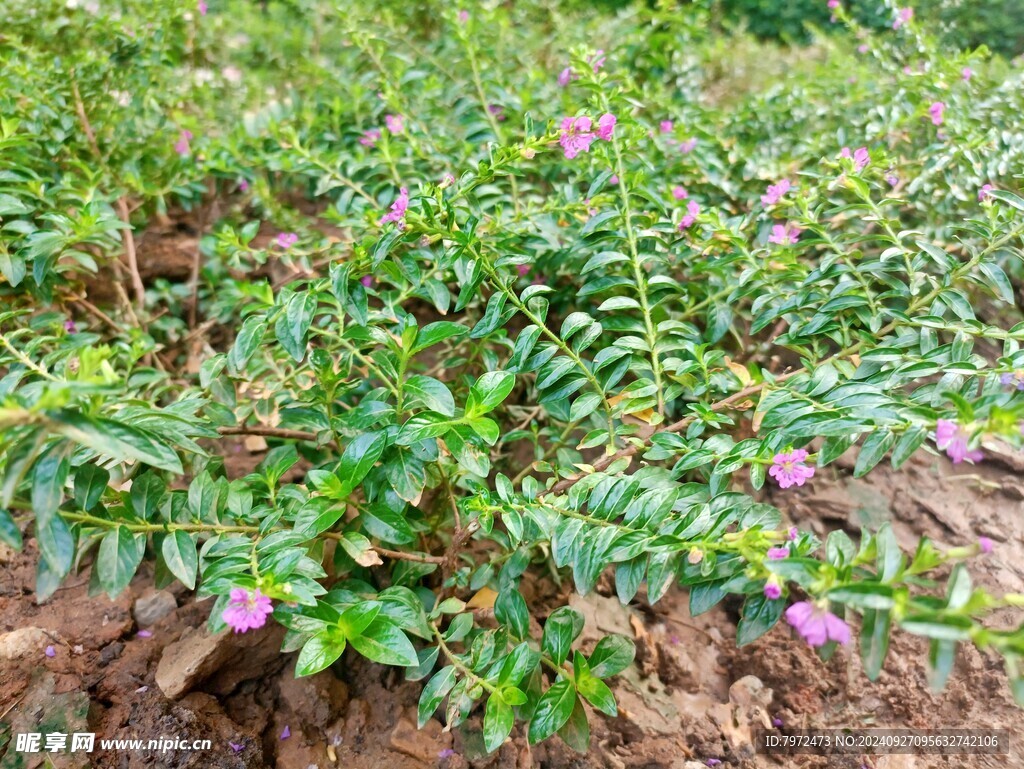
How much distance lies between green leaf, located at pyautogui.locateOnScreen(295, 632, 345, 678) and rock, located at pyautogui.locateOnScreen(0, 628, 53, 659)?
2.57 ft

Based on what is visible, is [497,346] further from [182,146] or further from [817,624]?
[182,146]

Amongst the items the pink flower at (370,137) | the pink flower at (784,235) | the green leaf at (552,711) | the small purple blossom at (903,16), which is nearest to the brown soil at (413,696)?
the green leaf at (552,711)

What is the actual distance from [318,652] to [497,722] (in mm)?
397

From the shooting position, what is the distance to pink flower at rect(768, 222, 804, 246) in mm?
1947

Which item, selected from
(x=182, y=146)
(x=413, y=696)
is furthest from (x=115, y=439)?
(x=182, y=146)

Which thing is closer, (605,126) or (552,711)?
(552,711)

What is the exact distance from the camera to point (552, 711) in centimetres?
143

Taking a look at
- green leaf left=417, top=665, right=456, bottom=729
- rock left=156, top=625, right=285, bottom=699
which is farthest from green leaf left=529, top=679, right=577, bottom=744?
rock left=156, top=625, right=285, bottom=699

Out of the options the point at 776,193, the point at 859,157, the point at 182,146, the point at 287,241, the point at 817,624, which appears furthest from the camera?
the point at 182,146

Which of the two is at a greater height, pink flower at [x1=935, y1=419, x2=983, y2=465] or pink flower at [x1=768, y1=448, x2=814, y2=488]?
pink flower at [x1=935, y1=419, x2=983, y2=465]

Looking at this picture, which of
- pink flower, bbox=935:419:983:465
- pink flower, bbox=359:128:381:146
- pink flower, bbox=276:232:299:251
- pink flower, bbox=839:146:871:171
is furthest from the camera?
pink flower, bbox=359:128:381:146

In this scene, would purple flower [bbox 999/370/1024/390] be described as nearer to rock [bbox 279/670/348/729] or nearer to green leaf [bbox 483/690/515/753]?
green leaf [bbox 483/690/515/753]

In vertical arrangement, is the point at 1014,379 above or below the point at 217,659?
above

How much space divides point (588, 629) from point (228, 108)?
10.0ft
